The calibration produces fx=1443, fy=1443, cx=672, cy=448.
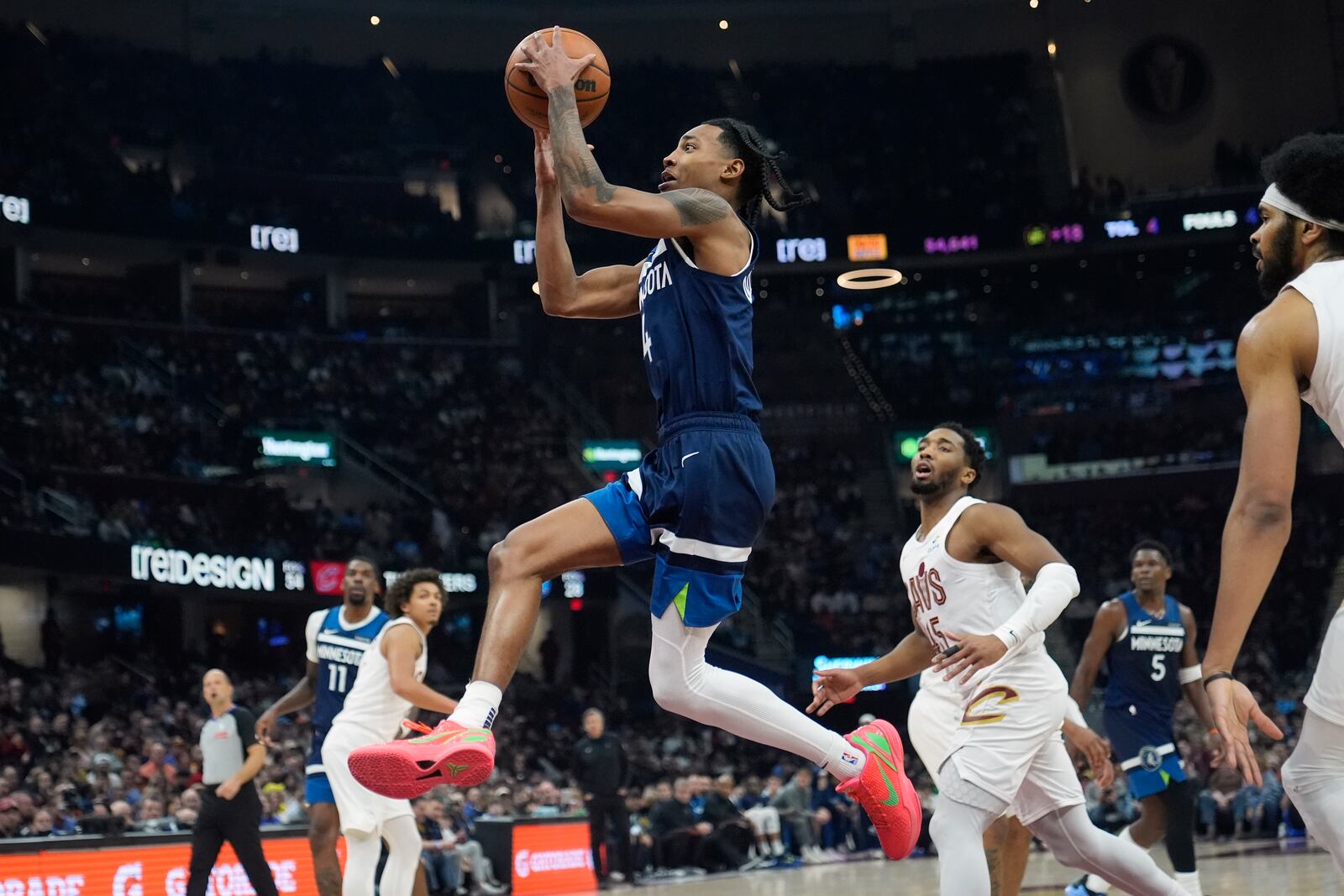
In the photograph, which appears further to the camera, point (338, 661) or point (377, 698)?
point (338, 661)

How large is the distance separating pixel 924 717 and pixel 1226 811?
45.0 feet

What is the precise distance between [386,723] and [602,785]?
23.8 feet

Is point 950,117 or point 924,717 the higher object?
point 950,117

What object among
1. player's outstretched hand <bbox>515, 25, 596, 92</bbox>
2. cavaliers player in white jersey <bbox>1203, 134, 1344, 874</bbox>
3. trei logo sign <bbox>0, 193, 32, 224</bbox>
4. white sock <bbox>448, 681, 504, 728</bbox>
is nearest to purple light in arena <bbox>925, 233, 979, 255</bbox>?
trei logo sign <bbox>0, 193, 32, 224</bbox>

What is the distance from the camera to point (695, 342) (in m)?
4.83

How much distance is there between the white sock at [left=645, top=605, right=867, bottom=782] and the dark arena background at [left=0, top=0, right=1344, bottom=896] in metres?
13.1

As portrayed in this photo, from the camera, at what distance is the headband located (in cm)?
348

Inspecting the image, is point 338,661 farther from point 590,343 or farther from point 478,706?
point 590,343

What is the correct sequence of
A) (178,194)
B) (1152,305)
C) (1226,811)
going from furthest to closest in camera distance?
(1152,305), (178,194), (1226,811)

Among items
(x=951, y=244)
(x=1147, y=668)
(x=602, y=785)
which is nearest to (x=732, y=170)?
(x=1147, y=668)

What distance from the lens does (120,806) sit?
580 inches

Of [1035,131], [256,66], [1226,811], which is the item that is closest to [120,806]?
[1226,811]

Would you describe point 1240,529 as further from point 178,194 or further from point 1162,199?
point 1162,199

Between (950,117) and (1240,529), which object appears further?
(950,117)
